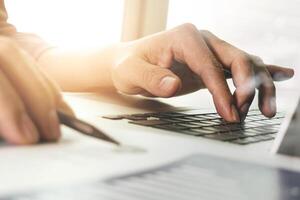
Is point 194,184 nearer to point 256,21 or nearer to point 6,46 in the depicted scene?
point 6,46

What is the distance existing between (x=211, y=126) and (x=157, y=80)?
0.08 meters

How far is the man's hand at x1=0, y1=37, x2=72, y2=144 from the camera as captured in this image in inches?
8.4

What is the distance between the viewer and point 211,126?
37 centimetres

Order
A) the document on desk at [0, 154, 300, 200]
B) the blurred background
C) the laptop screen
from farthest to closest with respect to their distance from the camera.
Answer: the blurred background
the laptop screen
the document on desk at [0, 154, 300, 200]

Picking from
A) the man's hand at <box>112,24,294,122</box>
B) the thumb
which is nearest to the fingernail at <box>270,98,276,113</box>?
the man's hand at <box>112,24,294,122</box>

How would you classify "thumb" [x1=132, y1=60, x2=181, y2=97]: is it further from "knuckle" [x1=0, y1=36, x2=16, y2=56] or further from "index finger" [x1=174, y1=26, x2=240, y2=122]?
"knuckle" [x1=0, y1=36, x2=16, y2=56]

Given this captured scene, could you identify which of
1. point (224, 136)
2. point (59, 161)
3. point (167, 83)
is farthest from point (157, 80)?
point (59, 161)

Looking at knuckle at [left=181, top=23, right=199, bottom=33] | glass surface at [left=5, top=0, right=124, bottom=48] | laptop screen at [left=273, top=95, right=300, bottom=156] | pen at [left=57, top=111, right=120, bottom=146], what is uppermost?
glass surface at [left=5, top=0, right=124, bottom=48]

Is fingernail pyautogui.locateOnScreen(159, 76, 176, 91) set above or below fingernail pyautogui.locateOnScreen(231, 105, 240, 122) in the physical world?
above

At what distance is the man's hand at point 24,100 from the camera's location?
21 centimetres

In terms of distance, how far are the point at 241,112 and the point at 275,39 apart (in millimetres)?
81

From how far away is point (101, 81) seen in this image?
20.0 inches

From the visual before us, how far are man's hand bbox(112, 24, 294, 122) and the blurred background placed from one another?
10 millimetres

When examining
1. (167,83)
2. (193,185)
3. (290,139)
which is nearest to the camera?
(193,185)
